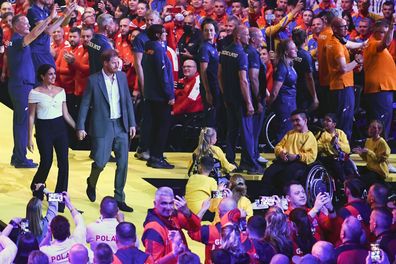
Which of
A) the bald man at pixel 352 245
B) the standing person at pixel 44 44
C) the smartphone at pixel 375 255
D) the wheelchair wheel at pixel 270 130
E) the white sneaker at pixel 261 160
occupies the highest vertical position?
the standing person at pixel 44 44

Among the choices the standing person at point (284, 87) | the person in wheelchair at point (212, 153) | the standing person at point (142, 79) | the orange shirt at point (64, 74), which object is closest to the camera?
the person in wheelchair at point (212, 153)

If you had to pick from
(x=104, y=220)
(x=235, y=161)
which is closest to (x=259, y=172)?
(x=235, y=161)

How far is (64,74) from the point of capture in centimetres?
1540

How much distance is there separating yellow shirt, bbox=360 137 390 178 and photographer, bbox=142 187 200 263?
4.15 m

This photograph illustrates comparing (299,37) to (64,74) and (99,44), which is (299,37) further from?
(64,74)

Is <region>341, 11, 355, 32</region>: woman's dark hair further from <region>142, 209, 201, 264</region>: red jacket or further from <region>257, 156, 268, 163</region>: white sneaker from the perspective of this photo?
<region>142, 209, 201, 264</region>: red jacket

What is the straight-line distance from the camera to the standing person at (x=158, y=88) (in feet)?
46.5

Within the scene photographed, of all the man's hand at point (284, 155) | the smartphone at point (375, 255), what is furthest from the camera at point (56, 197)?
the man's hand at point (284, 155)

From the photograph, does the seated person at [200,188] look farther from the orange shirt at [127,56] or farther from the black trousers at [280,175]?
the orange shirt at [127,56]

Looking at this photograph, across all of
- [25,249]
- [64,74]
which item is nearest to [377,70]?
[64,74]

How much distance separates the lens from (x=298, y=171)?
13.4m

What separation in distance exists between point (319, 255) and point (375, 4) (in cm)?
852

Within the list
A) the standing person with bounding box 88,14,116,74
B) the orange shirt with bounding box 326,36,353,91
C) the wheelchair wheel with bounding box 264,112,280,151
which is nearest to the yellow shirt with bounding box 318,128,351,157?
the orange shirt with bounding box 326,36,353,91

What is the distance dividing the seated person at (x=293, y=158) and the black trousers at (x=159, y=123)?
52.3 inches
